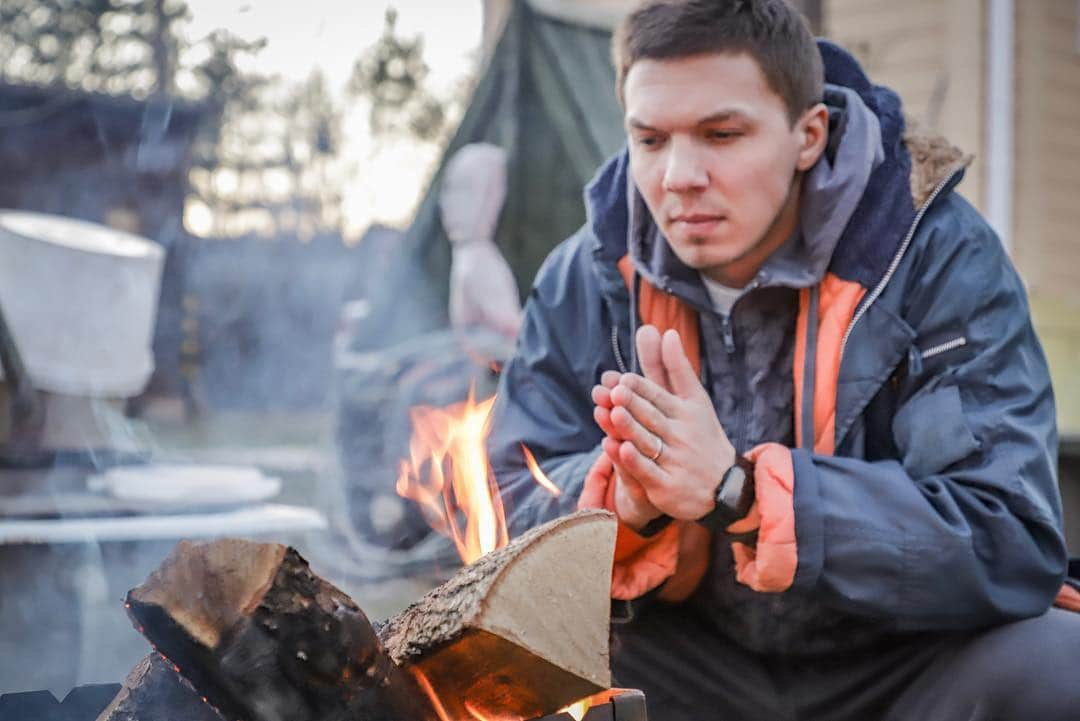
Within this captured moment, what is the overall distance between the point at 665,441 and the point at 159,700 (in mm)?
836

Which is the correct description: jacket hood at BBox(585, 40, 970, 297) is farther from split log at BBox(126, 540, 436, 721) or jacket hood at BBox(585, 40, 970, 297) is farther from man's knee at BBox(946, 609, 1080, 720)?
split log at BBox(126, 540, 436, 721)

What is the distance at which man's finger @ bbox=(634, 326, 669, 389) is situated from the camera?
6.41 ft

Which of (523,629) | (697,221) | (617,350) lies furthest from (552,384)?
(523,629)

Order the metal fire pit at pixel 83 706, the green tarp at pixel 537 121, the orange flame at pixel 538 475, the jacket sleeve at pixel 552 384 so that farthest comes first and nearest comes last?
the green tarp at pixel 537 121 < the jacket sleeve at pixel 552 384 < the orange flame at pixel 538 475 < the metal fire pit at pixel 83 706

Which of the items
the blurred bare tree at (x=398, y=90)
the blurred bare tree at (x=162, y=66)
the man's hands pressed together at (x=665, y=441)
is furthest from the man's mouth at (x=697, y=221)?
the blurred bare tree at (x=398, y=90)

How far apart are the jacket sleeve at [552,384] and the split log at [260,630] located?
0.81 metres

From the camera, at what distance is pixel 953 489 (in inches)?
74.7

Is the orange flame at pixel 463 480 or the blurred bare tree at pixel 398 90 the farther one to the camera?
the blurred bare tree at pixel 398 90

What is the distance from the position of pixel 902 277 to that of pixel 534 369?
76cm

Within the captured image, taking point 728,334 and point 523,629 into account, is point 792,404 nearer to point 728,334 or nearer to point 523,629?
point 728,334

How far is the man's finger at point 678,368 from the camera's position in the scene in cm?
187

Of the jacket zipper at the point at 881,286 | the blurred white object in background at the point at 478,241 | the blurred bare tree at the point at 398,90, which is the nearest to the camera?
the jacket zipper at the point at 881,286

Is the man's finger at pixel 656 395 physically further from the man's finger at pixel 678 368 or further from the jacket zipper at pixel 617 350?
the jacket zipper at pixel 617 350

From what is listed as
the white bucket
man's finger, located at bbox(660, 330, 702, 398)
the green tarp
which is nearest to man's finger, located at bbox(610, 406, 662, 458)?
man's finger, located at bbox(660, 330, 702, 398)
